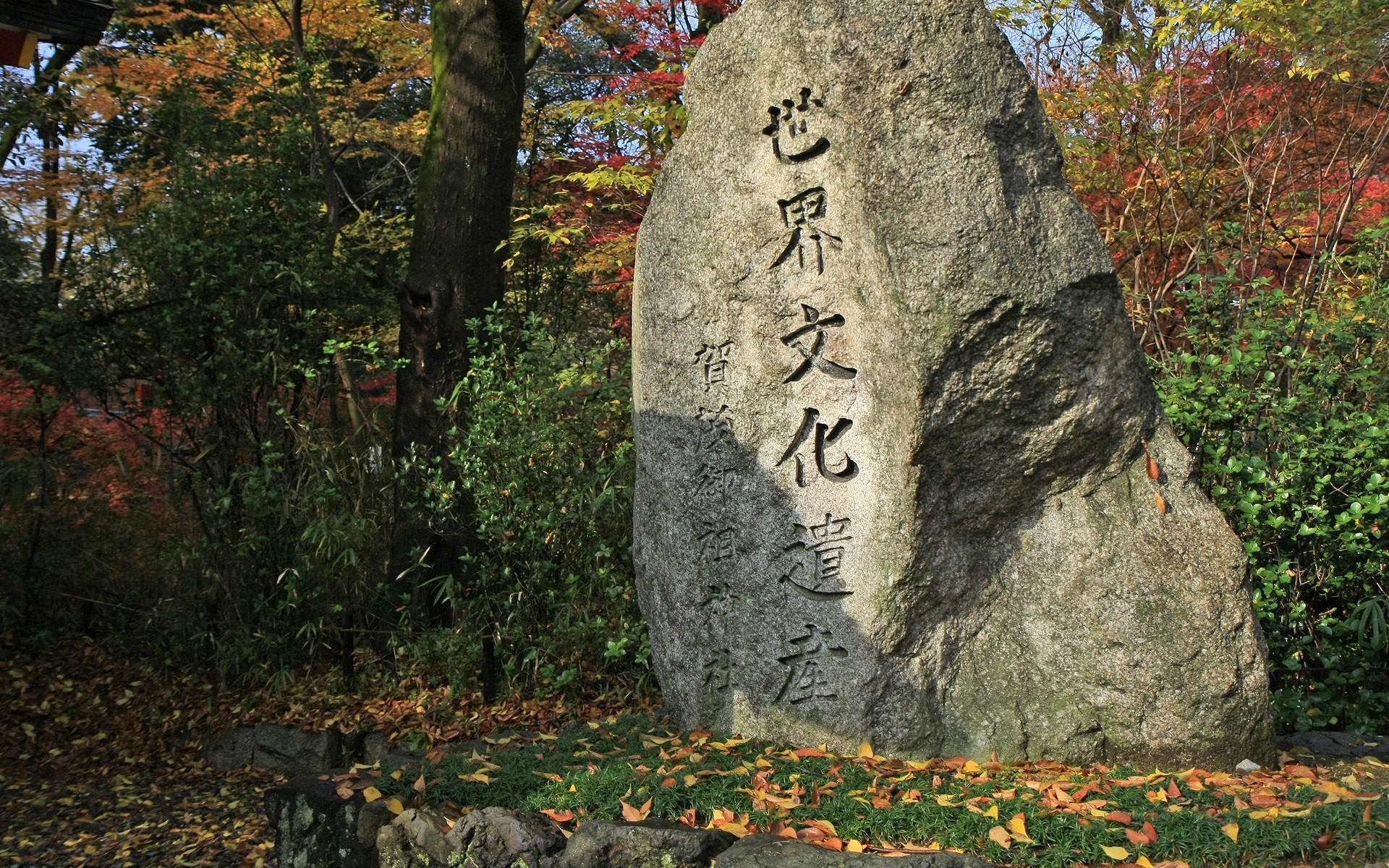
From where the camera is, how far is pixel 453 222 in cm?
701

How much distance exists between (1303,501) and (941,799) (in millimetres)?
2559

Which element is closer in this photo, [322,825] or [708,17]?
[322,825]

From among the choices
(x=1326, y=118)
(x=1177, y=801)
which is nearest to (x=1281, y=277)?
(x=1326, y=118)

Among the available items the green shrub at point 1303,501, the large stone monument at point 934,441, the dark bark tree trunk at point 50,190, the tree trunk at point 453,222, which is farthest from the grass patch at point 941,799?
the dark bark tree trunk at point 50,190

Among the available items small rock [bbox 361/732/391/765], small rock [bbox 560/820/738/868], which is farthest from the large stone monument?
small rock [bbox 361/732/391/765]

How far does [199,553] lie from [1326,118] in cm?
819

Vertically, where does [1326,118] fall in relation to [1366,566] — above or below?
above

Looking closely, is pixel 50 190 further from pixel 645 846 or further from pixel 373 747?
pixel 645 846

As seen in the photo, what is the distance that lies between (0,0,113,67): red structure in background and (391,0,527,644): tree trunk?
81.8 inches

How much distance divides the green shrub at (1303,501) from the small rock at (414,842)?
3492 mm

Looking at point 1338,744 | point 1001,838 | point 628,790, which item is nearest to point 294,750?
point 628,790

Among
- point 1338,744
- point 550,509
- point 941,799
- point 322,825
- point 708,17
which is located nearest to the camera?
point 941,799

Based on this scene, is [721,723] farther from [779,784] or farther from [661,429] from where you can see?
[661,429]

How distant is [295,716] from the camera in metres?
6.29
